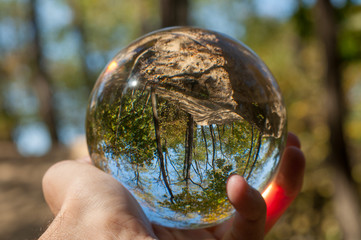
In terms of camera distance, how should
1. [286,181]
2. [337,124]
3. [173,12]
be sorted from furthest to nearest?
[173,12] → [337,124] → [286,181]

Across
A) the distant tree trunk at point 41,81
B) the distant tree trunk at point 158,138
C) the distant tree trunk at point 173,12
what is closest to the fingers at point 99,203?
the distant tree trunk at point 158,138

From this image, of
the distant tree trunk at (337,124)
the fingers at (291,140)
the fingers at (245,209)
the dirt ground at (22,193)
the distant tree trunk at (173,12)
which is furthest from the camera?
the dirt ground at (22,193)

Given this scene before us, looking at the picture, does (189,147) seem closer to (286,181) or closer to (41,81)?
(286,181)

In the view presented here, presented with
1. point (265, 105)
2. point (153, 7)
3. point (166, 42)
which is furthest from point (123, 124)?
point (153, 7)

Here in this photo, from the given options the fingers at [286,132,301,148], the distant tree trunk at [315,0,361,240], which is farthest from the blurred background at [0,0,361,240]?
the fingers at [286,132,301,148]

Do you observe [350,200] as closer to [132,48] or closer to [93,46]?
[132,48]

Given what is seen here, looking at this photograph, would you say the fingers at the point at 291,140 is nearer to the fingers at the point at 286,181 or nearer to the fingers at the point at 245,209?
the fingers at the point at 286,181

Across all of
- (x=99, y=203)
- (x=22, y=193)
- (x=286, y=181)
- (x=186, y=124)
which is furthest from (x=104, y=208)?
(x=22, y=193)
